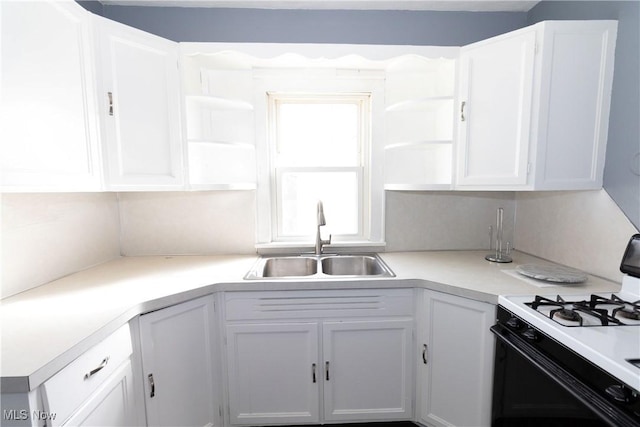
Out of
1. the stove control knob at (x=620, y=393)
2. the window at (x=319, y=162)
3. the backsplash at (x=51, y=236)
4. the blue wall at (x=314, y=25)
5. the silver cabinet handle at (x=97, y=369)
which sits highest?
the blue wall at (x=314, y=25)

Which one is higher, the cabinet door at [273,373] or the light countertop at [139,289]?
the light countertop at [139,289]

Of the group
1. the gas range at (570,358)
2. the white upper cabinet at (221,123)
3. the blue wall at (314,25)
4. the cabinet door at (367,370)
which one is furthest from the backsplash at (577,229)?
the white upper cabinet at (221,123)

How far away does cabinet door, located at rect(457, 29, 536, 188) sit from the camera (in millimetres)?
1447

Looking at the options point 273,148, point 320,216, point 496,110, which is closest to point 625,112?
point 496,110

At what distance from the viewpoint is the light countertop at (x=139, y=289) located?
858mm

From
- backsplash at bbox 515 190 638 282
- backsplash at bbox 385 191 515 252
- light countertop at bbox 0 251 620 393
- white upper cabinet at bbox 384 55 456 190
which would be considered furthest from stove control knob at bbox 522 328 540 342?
backsplash at bbox 385 191 515 252

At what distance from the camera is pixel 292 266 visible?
1992mm

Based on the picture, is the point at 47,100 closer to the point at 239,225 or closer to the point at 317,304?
the point at 239,225

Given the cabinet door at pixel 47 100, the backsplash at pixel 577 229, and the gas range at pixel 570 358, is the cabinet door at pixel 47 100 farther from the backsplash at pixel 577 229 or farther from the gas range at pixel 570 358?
the backsplash at pixel 577 229

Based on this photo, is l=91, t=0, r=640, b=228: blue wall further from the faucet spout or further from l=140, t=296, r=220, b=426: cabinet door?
l=140, t=296, r=220, b=426: cabinet door

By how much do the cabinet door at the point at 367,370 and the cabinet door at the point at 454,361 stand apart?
9cm

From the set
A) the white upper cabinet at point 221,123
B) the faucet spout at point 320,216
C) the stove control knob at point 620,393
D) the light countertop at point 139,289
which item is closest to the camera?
the stove control knob at point 620,393

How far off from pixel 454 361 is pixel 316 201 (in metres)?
1.30

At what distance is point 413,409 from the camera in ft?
5.22
